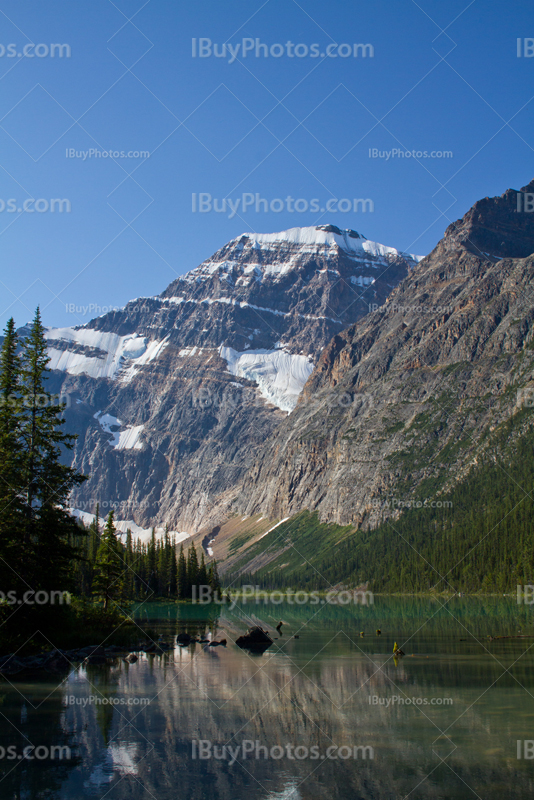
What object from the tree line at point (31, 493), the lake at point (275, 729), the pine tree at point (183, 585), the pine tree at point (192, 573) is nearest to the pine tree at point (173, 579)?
the pine tree at point (183, 585)

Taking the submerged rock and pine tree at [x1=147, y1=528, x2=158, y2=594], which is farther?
pine tree at [x1=147, y1=528, x2=158, y2=594]

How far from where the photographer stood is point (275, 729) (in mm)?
23875

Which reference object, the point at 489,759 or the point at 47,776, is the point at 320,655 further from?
the point at 47,776

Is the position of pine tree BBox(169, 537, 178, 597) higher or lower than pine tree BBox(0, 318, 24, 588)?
lower

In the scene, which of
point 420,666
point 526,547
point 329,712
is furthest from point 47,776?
point 526,547

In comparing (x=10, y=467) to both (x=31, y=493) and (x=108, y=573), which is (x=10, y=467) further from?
(x=108, y=573)

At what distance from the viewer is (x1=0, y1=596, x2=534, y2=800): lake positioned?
693 inches

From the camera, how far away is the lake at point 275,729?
17609mm

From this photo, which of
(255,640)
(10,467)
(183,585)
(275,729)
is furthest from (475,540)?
(275,729)

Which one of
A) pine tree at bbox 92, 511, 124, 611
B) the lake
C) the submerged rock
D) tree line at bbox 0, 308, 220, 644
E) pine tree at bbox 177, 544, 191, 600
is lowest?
pine tree at bbox 177, 544, 191, 600

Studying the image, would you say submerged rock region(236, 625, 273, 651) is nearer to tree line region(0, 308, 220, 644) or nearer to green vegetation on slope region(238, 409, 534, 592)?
tree line region(0, 308, 220, 644)

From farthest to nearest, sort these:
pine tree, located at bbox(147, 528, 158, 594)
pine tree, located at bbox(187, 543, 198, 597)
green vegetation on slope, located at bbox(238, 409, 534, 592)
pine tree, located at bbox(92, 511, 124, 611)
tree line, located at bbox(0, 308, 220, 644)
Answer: green vegetation on slope, located at bbox(238, 409, 534, 592) → pine tree, located at bbox(187, 543, 198, 597) → pine tree, located at bbox(147, 528, 158, 594) → pine tree, located at bbox(92, 511, 124, 611) → tree line, located at bbox(0, 308, 220, 644)

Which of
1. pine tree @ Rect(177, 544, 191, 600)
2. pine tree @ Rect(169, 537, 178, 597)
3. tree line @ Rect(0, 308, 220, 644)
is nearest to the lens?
tree line @ Rect(0, 308, 220, 644)

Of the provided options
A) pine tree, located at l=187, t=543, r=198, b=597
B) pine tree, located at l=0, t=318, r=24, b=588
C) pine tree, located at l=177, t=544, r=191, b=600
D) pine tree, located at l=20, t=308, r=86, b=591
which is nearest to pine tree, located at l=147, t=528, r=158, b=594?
pine tree, located at l=177, t=544, r=191, b=600
